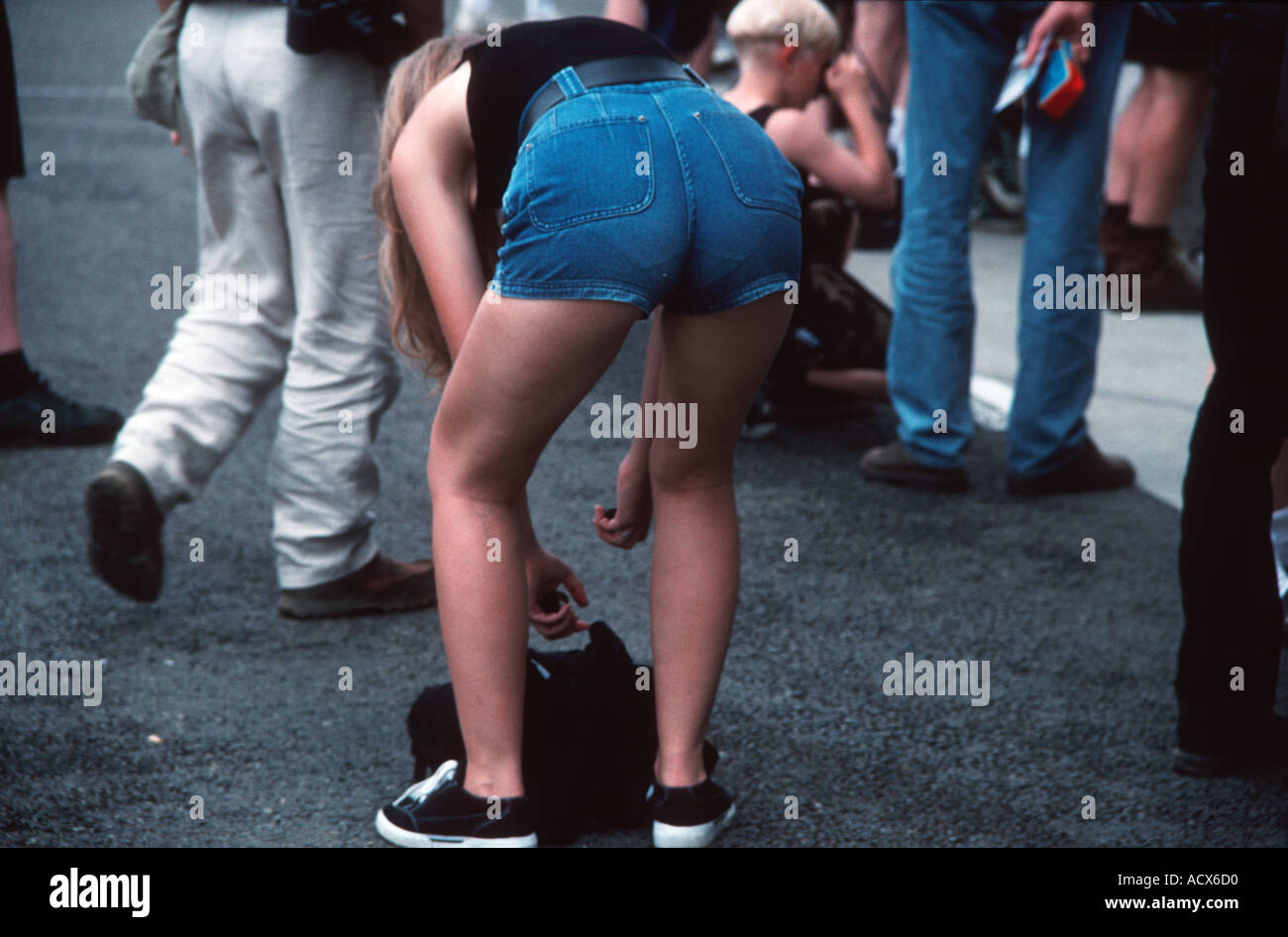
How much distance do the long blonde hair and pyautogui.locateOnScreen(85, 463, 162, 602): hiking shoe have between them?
90cm

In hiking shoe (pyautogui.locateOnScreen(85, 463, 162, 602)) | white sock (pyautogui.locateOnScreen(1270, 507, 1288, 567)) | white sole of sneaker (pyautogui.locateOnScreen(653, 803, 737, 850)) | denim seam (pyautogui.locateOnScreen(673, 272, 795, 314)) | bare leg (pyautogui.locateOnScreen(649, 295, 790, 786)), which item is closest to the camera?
denim seam (pyautogui.locateOnScreen(673, 272, 795, 314))

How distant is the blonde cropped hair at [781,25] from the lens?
4.13m

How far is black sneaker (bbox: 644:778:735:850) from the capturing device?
2.37 metres

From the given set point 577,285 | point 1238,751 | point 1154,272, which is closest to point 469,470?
point 577,285

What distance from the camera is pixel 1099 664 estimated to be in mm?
3182

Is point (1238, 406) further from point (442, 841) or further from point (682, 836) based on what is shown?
point (442, 841)

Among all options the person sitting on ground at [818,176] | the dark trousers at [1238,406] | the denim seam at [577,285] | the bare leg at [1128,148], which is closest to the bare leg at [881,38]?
the bare leg at [1128,148]

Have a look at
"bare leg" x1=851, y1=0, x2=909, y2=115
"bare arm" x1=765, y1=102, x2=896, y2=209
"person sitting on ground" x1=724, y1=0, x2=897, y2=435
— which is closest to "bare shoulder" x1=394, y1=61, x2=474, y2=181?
"person sitting on ground" x1=724, y1=0, x2=897, y2=435

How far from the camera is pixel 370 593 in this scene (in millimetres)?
3367

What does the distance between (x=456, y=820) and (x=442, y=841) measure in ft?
0.14

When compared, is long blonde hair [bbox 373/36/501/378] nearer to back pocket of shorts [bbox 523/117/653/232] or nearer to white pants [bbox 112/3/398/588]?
back pocket of shorts [bbox 523/117/653/232]

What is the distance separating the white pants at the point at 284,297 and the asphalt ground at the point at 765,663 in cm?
31
